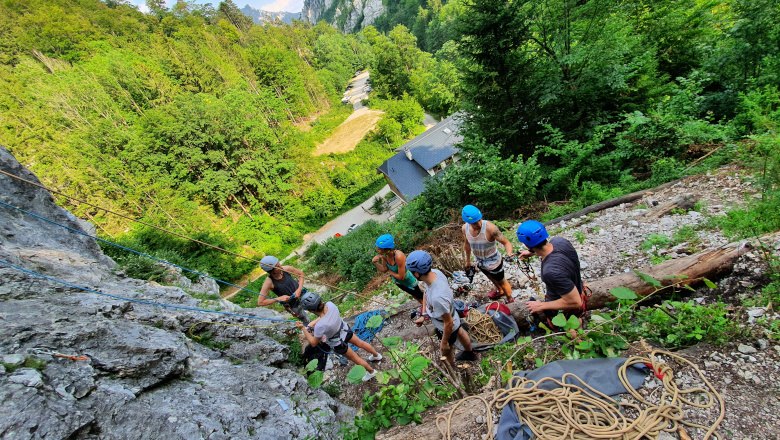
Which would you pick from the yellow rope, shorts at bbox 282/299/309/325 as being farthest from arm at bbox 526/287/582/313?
shorts at bbox 282/299/309/325

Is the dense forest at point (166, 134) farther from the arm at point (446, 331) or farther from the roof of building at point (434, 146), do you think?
the arm at point (446, 331)

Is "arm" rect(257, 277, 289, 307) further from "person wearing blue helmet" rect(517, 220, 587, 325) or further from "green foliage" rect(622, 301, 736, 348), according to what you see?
"green foliage" rect(622, 301, 736, 348)

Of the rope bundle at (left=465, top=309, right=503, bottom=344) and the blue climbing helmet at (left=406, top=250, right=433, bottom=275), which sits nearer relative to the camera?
the blue climbing helmet at (left=406, top=250, right=433, bottom=275)

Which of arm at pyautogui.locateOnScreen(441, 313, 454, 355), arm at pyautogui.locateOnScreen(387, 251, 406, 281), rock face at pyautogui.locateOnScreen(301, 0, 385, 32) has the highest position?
rock face at pyautogui.locateOnScreen(301, 0, 385, 32)

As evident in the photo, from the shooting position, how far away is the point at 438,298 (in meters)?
3.40

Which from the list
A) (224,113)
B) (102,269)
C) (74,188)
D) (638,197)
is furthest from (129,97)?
(638,197)

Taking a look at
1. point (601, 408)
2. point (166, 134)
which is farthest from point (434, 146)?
point (601, 408)

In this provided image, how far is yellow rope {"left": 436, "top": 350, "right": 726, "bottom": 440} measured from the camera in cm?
202

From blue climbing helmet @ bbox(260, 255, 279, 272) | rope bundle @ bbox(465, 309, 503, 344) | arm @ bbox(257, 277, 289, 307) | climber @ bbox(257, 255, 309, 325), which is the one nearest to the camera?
rope bundle @ bbox(465, 309, 503, 344)

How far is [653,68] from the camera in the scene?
31.9 feet

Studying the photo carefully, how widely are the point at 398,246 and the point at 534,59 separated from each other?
7.37 meters

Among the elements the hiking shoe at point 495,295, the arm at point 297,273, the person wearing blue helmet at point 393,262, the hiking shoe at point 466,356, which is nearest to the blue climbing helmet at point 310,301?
the person wearing blue helmet at point 393,262

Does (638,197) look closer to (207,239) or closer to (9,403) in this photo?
(9,403)

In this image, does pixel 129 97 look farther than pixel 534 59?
Yes
